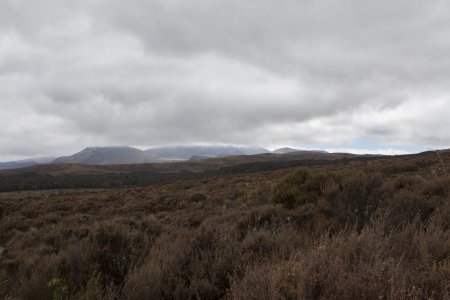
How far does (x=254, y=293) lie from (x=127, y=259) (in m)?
3.25

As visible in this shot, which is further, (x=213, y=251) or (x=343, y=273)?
(x=213, y=251)

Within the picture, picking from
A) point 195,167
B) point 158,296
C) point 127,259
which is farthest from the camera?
point 195,167

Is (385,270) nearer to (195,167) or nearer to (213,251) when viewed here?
(213,251)

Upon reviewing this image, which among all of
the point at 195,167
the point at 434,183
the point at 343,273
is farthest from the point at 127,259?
the point at 195,167

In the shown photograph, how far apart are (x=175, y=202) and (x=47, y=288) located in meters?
16.0

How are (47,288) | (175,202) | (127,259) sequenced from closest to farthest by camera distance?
(47,288)
(127,259)
(175,202)

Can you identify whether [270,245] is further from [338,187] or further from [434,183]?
[434,183]

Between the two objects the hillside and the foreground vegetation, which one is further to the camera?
the hillside

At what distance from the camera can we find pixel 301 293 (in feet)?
11.2

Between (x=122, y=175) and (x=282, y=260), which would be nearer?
(x=282, y=260)

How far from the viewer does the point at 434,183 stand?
Answer: 9695 millimetres

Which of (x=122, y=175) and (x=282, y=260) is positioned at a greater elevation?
(x=282, y=260)

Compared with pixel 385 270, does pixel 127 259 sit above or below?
below

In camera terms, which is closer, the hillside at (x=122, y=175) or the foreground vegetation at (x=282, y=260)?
the foreground vegetation at (x=282, y=260)
